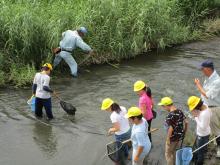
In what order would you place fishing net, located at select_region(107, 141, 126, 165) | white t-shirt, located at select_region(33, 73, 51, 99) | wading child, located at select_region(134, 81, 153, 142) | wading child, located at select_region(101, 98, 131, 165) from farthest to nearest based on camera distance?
white t-shirt, located at select_region(33, 73, 51, 99), wading child, located at select_region(134, 81, 153, 142), wading child, located at select_region(101, 98, 131, 165), fishing net, located at select_region(107, 141, 126, 165)

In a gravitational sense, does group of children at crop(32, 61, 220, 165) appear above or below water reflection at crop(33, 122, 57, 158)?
above

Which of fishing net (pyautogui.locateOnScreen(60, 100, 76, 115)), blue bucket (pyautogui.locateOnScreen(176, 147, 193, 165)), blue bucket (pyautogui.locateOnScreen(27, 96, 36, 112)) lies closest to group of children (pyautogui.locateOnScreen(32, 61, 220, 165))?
blue bucket (pyautogui.locateOnScreen(176, 147, 193, 165))

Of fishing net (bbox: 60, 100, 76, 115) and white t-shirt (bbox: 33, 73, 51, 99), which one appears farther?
fishing net (bbox: 60, 100, 76, 115)

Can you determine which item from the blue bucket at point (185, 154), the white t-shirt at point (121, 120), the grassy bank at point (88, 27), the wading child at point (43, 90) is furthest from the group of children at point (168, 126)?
the grassy bank at point (88, 27)

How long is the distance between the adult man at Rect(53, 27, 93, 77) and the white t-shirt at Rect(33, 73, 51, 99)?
3.60 metres

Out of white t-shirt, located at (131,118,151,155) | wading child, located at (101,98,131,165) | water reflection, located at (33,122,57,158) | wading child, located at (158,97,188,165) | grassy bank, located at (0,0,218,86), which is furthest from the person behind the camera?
grassy bank, located at (0,0,218,86)

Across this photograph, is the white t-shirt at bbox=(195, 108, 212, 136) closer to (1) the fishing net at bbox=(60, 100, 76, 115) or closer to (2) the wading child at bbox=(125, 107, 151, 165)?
(2) the wading child at bbox=(125, 107, 151, 165)

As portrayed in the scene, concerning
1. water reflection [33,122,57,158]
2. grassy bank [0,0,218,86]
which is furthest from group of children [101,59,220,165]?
grassy bank [0,0,218,86]

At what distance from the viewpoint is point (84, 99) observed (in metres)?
12.3

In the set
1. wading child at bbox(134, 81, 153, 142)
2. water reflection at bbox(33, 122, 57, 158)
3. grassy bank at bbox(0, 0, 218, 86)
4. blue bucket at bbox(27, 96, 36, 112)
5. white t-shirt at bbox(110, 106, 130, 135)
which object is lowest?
water reflection at bbox(33, 122, 57, 158)

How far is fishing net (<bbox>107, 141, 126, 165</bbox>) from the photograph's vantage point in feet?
25.9

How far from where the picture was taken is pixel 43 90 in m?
10.4

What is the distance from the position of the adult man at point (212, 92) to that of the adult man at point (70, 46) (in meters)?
6.25

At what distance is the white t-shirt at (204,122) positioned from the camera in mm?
7504
